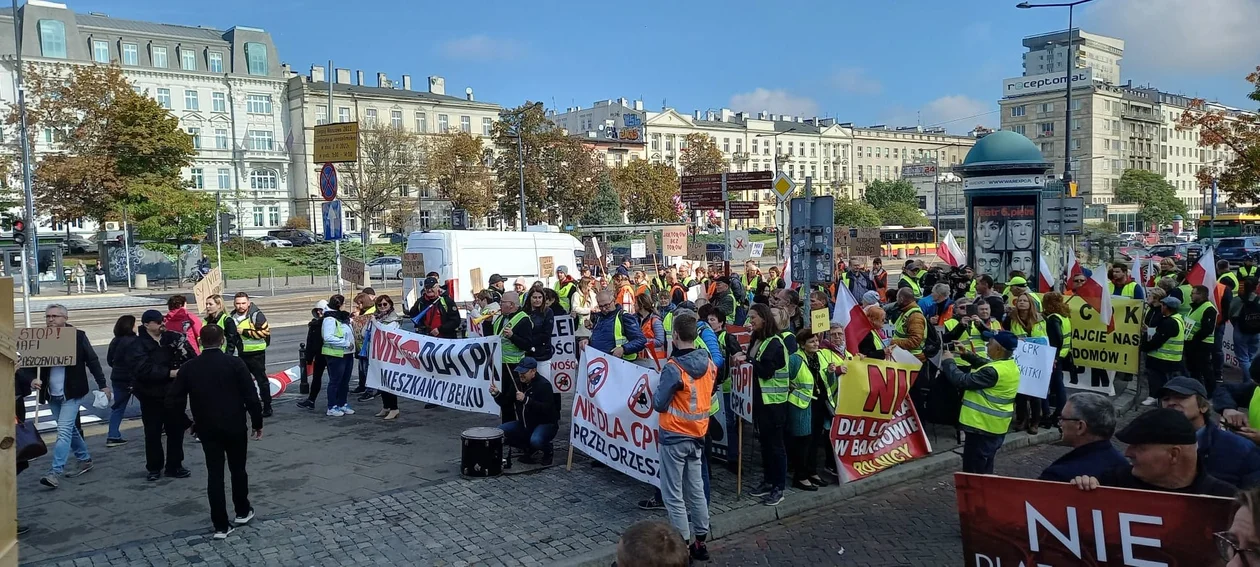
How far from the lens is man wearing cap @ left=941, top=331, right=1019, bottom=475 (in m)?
6.74

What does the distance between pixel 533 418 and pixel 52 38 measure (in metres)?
79.2

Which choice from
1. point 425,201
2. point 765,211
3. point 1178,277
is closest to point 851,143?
point 765,211

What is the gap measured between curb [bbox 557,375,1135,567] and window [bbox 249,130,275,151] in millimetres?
81200

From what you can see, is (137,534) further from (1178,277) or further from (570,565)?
(1178,277)

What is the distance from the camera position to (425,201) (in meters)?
82.5

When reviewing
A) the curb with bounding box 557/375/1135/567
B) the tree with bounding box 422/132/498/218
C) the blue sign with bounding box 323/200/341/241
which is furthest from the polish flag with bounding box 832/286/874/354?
the tree with bounding box 422/132/498/218

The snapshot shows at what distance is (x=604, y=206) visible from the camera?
6550 centimetres

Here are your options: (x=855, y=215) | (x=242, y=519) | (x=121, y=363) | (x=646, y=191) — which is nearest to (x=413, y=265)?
(x=121, y=363)

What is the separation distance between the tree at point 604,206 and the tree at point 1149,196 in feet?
189

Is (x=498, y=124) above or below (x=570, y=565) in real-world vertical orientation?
above

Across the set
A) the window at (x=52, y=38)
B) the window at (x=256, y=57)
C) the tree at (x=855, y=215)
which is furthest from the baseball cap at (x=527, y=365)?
the window at (x=256, y=57)

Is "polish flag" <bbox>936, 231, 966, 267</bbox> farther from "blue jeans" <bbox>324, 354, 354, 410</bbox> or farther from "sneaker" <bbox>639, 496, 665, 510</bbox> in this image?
"sneaker" <bbox>639, 496, 665, 510</bbox>

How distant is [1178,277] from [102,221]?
46.7m

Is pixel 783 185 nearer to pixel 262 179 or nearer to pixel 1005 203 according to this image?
pixel 1005 203
